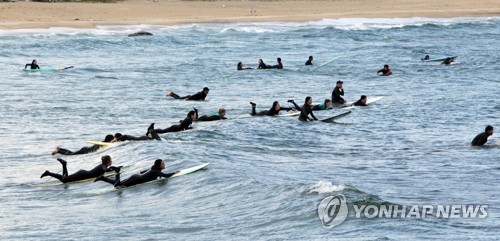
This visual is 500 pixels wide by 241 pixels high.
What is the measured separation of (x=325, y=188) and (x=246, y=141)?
8.24m

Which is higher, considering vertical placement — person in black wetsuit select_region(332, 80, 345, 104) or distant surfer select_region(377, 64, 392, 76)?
person in black wetsuit select_region(332, 80, 345, 104)

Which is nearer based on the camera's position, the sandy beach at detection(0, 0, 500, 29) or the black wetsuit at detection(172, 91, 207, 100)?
the black wetsuit at detection(172, 91, 207, 100)

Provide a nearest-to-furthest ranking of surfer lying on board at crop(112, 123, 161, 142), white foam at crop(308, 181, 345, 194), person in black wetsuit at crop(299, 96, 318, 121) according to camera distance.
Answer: white foam at crop(308, 181, 345, 194)
surfer lying on board at crop(112, 123, 161, 142)
person in black wetsuit at crop(299, 96, 318, 121)

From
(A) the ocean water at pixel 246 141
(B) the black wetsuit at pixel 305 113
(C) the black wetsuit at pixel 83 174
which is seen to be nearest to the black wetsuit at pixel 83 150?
(A) the ocean water at pixel 246 141

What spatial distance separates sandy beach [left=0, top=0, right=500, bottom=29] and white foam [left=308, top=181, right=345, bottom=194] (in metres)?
51.0

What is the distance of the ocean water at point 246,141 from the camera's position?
18812 millimetres

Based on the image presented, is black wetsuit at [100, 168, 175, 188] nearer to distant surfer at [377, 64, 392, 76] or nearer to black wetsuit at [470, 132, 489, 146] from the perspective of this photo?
black wetsuit at [470, 132, 489, 146]

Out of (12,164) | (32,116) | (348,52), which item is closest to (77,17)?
(348,52)

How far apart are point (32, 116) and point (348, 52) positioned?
28.5 m

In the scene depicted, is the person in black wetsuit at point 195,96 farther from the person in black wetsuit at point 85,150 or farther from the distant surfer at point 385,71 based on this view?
the distant surfer at point 385,71

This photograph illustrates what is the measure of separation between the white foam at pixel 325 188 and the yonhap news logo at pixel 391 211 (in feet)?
2.66

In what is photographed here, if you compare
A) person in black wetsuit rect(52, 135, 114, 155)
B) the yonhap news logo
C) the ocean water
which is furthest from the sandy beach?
the yonhap news logo

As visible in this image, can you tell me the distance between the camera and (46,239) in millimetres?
17922

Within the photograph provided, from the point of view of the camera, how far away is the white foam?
2039cm
